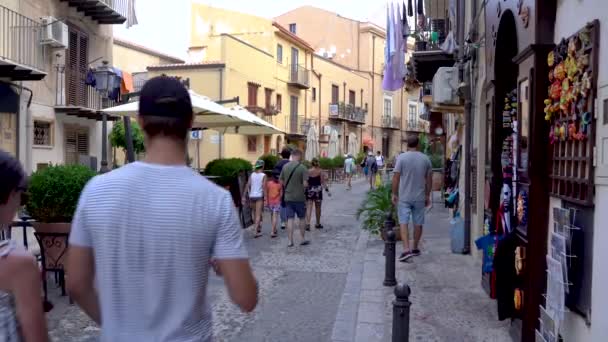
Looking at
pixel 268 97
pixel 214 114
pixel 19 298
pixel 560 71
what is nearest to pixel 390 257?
pixel 560 71

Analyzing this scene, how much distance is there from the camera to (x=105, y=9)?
18.4m

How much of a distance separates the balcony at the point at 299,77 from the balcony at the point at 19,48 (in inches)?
999

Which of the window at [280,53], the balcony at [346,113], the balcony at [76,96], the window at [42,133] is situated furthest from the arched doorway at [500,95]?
the balcony at [346,113]

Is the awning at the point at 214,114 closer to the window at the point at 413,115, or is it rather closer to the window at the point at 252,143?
the window at the point at 252,143

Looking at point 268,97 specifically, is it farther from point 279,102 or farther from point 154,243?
point 154,243

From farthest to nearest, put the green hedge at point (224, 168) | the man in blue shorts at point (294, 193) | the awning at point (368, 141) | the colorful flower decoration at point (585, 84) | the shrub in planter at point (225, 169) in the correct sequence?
the awning at point (368, 141) → the green hedge at point (224, 168) → the shrub in planter at point (225, 169) → the man in blue shorts at point (294, 193) → the colorful flower decoration at point (585, 84)

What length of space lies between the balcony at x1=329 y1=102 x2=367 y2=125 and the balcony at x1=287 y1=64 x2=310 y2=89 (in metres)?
4.97

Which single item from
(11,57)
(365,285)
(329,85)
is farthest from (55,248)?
(329,85)

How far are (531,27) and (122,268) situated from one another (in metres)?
4.12

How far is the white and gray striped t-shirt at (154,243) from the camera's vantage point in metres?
2.00

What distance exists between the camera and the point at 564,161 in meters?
4.33

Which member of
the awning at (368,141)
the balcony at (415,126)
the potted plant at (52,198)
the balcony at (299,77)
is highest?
the balcony at (299,77)

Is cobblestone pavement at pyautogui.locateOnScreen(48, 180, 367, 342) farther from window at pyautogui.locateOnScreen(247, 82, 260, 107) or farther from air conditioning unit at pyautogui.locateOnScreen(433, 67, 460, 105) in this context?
window at pyautogui.locateOnScreen(247, 82, 260, 107)

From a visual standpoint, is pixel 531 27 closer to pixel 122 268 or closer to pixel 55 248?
pixel 122 268
